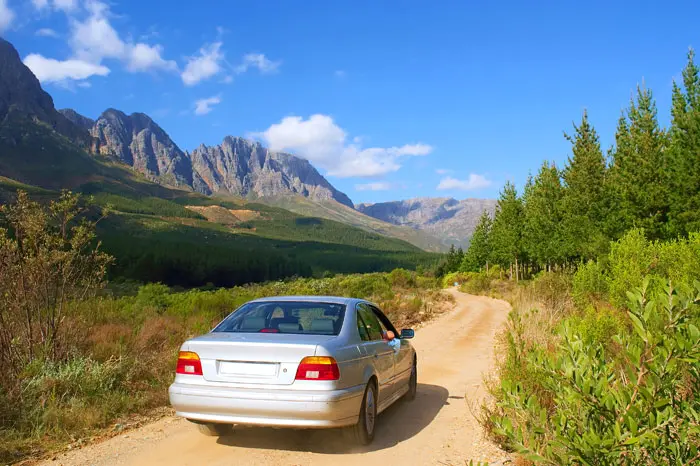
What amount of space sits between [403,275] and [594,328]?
33496mm

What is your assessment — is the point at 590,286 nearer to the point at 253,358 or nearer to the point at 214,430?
the point at 214,430

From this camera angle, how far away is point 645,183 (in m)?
29.9

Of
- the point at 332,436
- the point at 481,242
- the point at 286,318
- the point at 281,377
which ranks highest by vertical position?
the point at 481,242

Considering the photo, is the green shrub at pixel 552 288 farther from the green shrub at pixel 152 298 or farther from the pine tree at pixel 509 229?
the pine tree at pixel 509 229

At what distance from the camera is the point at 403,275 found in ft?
136

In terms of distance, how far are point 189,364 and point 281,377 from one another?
100 centimetres

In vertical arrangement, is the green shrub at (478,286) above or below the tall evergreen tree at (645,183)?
below

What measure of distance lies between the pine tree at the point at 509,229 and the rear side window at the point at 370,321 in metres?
46.8

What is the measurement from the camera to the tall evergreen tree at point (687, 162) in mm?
26734

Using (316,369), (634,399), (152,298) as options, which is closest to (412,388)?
(316,369)

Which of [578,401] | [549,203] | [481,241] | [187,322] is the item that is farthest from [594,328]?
[481,241]

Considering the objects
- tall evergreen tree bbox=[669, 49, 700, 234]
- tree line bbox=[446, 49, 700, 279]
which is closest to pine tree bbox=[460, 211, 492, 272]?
tree line bbox=[446, 49, 700, 279]

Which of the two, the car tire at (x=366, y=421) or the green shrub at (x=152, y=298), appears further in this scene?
the green shrub at (x=152, y=298)

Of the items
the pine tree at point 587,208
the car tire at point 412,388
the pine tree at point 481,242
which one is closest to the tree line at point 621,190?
the pine tree at point 587,208
